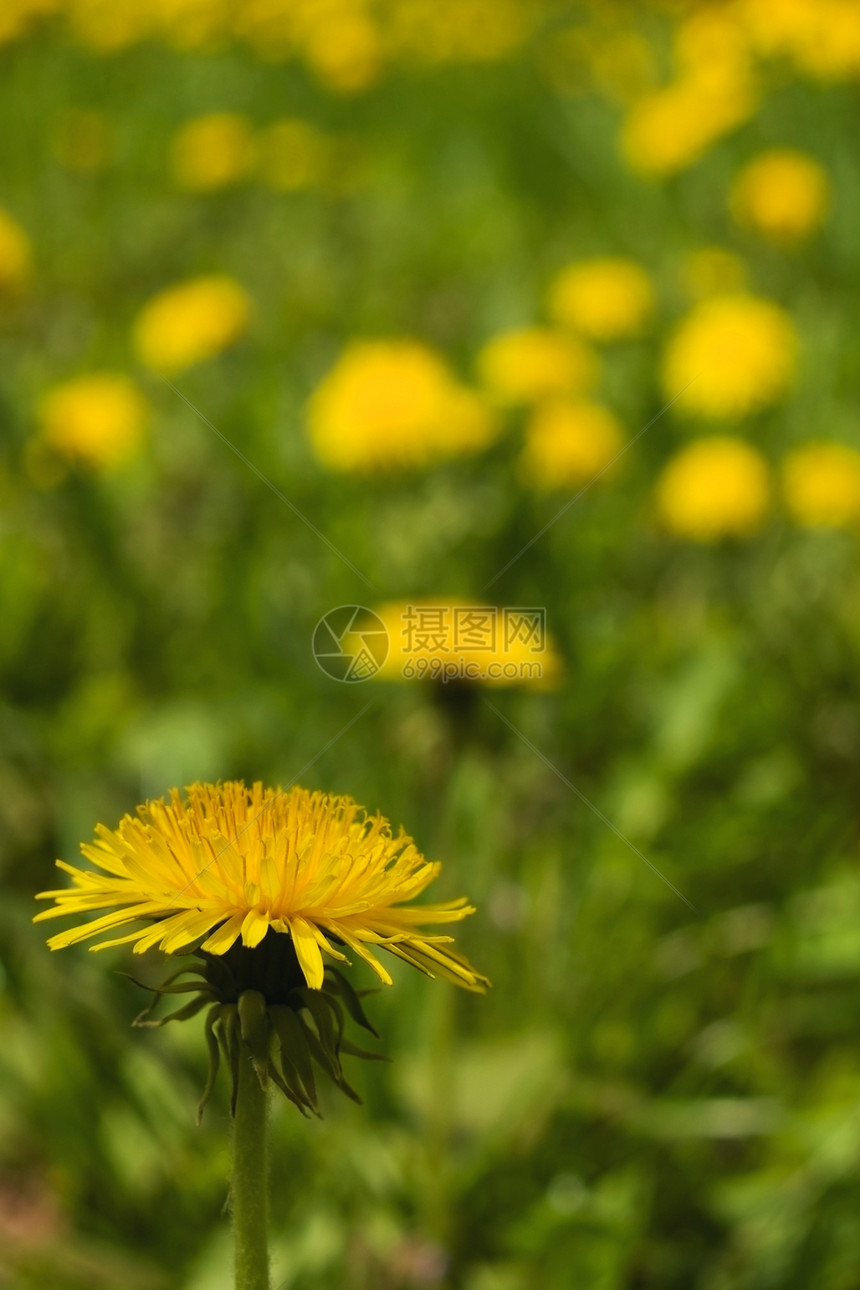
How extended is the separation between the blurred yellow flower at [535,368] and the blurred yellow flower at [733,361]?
0.21 m

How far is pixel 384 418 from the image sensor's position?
224 centimetres

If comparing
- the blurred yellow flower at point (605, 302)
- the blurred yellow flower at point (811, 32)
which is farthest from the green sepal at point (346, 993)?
the blurred yellow flower at point (811, 32)

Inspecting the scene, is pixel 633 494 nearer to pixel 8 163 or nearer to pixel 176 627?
pixel 176 627

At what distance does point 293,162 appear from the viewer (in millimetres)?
4078

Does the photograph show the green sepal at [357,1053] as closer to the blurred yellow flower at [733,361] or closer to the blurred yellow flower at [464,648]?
the blurred yellow flower at [464,648]

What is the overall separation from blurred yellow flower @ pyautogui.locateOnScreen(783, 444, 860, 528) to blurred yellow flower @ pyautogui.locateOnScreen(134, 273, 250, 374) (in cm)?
122

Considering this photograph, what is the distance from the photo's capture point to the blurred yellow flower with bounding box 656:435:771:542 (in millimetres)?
2215

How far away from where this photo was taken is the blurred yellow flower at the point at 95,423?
2.39 meters

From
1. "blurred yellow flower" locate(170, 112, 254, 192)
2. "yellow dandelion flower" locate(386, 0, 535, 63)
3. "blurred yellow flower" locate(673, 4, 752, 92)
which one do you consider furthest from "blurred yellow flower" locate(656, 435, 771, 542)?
"yellow dandelion flower" locate(386, 0, 535, 63)

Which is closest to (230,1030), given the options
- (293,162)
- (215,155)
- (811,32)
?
(811,32)

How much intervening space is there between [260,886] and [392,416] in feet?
5.66

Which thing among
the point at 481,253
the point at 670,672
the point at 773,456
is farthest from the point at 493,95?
the point at 670,672

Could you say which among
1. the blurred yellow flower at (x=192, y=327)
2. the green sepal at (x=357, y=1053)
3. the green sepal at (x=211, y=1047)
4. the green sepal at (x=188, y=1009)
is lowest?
the green sepal at (x=211, y=1047)

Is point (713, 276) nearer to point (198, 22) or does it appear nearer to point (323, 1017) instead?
point (323, 1017)
